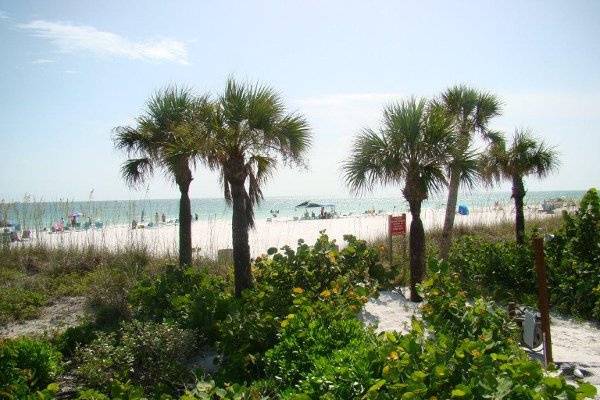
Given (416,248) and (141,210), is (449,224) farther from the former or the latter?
(141,210)

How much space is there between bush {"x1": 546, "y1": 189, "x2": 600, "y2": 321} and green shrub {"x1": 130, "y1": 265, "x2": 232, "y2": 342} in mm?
5765

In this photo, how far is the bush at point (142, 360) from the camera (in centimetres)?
477

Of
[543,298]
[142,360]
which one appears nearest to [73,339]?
[142,360]

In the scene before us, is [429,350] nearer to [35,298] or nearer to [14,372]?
[14,372]

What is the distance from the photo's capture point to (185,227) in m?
10.3

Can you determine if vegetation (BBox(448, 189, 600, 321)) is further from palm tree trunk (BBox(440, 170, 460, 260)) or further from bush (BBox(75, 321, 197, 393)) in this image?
bush (BBox(75, 321, 197, 393))

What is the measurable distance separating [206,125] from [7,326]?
5234 mm

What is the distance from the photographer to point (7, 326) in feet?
27.0

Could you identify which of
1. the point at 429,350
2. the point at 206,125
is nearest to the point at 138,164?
the point at 206,125

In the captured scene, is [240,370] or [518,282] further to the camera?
[518,282]

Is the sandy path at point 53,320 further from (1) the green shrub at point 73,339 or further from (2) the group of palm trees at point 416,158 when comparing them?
(2) the group of palm trees at point 416,158

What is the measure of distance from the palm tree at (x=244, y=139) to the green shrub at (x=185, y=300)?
778 mm

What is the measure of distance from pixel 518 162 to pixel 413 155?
592cm

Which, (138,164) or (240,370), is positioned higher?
(138,164)
